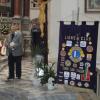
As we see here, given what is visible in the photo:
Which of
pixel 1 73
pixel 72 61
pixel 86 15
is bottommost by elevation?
pixel 1 73

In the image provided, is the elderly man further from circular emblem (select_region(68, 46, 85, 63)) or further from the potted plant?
circular emblem (select_region(68, 46, 85, 63))

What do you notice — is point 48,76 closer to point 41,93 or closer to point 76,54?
point 41,93

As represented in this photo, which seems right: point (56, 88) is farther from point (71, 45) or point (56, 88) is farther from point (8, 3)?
point (8, 3)

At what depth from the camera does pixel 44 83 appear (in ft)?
35.2

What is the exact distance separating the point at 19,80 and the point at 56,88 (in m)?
2.30

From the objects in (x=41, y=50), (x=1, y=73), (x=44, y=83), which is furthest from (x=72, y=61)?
(x=1, y=73)

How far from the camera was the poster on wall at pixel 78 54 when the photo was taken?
9.72 metres

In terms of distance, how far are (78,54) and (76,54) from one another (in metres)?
0.05

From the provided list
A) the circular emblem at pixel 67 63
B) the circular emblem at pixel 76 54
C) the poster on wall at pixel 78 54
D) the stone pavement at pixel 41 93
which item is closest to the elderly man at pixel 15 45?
the stone pavement at pixel 41 93

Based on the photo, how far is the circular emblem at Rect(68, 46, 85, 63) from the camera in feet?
32.2

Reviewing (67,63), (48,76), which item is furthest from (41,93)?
(67,63)

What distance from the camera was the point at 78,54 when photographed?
9.83 metres

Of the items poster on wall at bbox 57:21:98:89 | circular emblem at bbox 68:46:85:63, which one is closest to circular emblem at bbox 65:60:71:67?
poster on wall at bbox 57:21:98:89

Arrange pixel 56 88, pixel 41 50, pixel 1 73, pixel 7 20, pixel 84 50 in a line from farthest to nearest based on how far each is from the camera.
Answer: pixel 7 20 → pixel 1 73 → pixel 41 50 → pixel 56 88 → pixel 84 50
